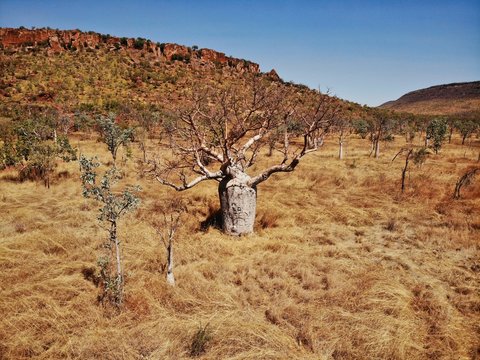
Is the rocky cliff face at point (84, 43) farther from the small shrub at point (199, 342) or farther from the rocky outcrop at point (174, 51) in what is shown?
the small shrub at point (199, 342)

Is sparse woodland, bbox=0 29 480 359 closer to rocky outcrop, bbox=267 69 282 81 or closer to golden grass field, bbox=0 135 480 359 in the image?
golden grass field, bbox=0 135 480 359

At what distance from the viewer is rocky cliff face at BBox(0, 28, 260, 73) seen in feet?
197

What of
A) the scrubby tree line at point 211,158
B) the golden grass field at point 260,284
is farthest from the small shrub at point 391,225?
the scrubby tree line at point 211,158

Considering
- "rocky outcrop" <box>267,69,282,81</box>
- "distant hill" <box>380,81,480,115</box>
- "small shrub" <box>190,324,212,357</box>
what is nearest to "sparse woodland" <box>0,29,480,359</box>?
"small shrub" <box>190,324,212,357</box>

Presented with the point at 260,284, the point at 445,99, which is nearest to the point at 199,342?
the point at 260,284

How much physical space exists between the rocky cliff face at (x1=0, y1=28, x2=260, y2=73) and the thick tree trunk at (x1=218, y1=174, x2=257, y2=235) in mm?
62636

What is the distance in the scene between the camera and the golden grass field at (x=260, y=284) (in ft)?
13.8

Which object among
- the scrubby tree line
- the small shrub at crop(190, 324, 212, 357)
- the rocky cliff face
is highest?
the rocky cliff face

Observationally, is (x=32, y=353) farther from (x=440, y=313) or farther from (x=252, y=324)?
(x=440, y=313)

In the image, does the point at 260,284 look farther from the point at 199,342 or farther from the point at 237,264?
the point at 199,342

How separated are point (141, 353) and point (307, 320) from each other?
2.47 metres

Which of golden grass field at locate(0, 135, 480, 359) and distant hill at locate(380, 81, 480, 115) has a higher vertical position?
distant hill at locate(380, 81, 480, 115)

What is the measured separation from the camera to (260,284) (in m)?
5.76

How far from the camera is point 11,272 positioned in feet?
19.1
